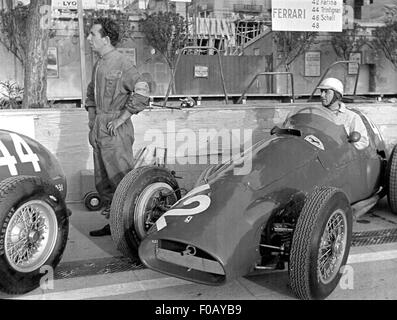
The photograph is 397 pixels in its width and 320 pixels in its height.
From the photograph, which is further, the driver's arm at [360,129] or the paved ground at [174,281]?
the driver's arm at [360,129]

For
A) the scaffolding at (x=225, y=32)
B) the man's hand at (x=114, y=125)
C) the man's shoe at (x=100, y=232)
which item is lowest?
the man's shoe at (x=100, y=232)

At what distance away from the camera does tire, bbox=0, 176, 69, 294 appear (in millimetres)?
3328

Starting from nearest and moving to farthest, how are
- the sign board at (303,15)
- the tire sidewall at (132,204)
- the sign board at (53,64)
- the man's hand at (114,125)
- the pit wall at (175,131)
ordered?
the tire sidewall at (132,204)
the man's hand at (114,125)
the pit wall at (175,131)
the sign board at (303,15)
the sign board at (53,64)

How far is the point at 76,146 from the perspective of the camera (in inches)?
252

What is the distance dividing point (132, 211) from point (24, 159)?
111 cm

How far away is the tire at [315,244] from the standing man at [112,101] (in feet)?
7.02

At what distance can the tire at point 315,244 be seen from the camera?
3.19 metres

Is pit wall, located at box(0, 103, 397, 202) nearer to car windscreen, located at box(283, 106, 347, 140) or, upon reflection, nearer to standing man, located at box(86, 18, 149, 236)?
standing man, located at box(86, 18, 149, 236)

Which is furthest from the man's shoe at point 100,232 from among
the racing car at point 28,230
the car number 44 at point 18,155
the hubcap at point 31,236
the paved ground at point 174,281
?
the hubcap at point 31,236

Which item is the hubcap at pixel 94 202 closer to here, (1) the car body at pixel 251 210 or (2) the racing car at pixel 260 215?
(2) the racing car at pixel 260 215

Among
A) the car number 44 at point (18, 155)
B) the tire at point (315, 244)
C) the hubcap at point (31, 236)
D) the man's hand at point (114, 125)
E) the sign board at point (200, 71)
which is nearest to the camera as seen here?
the tire at point (315, 244)

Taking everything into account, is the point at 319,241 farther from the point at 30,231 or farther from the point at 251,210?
the point at 30,231
